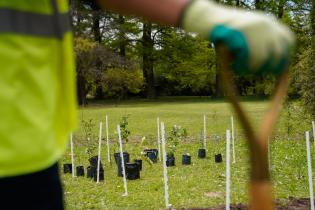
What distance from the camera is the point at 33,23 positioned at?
3.33ft

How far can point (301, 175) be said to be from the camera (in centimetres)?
837

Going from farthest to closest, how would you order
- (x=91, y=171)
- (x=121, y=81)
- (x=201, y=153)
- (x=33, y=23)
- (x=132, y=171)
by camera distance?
(x=121, y=81), (x=201, y=153), (x=91, y=171), (x=132, y=171), (x=33, y=23)

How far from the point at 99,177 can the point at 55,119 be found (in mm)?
7525

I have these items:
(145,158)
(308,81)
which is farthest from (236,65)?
(308,81)

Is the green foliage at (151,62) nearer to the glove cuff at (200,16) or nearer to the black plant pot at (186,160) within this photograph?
the black plant pot at (186,160)

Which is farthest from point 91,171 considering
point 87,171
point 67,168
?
point 67,168

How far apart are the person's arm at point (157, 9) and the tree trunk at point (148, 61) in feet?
121

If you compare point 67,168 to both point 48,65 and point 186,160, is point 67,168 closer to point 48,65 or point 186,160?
point 186,160

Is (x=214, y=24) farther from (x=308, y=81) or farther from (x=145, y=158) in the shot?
(x=308, y=81)

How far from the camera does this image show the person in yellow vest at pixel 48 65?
947 mm

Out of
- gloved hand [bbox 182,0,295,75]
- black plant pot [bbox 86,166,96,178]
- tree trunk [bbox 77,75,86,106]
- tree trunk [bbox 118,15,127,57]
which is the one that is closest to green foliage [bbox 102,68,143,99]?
tree trunk [bbox 77,75,86,106]

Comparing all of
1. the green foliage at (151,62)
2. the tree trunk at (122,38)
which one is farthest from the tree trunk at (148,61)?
the tree trunk at (122,38)

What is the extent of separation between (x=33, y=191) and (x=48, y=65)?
0.72 feet

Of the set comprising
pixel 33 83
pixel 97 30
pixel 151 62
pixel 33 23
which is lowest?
pixel 33 83
